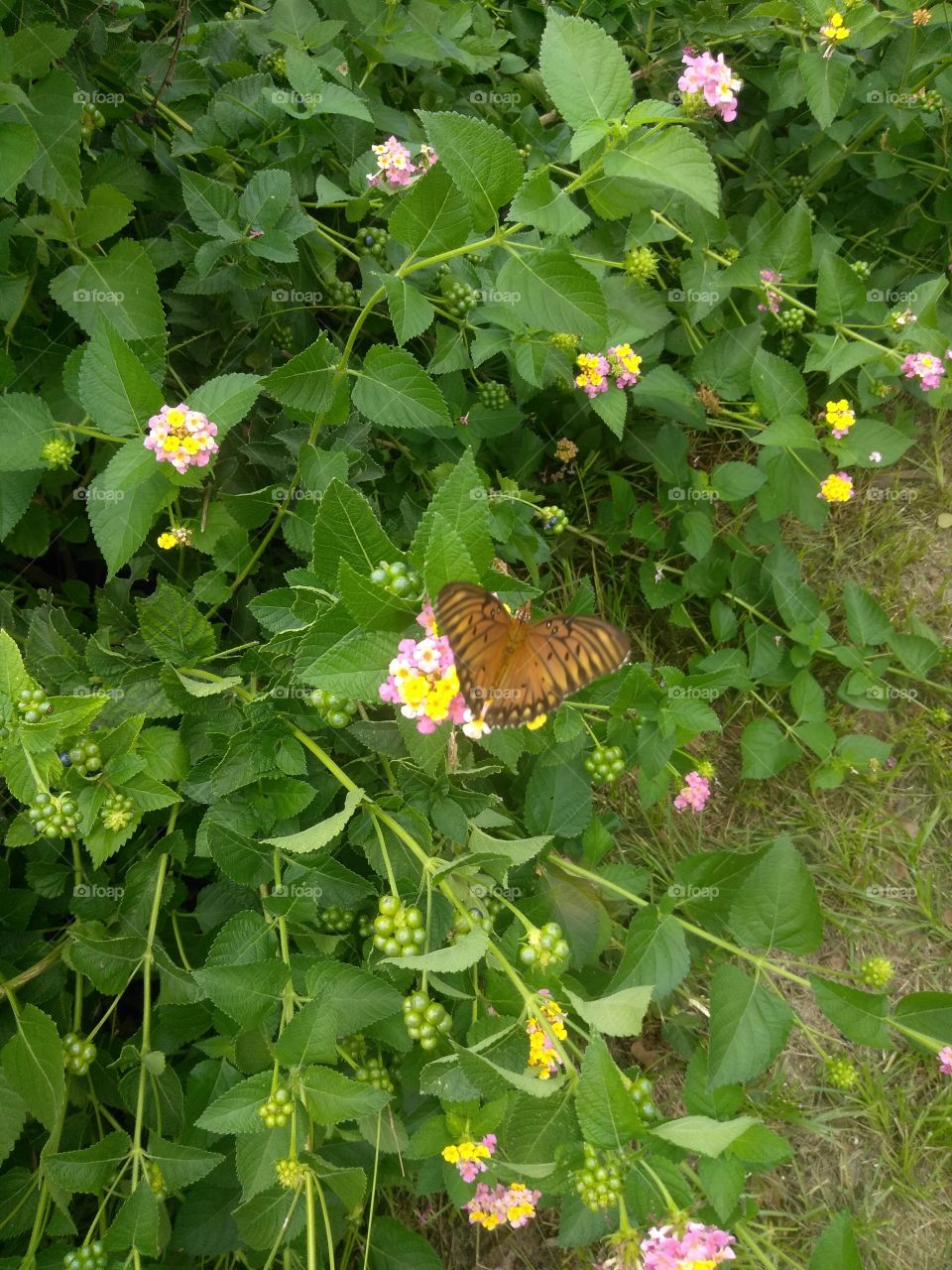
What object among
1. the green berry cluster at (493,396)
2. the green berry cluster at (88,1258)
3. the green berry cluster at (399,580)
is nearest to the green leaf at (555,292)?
the green berry cluster at (399,580)

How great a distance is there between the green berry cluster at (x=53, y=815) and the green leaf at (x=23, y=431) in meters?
0.92

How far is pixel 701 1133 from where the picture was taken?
74.2 inches

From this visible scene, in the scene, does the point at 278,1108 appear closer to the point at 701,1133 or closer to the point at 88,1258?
the point at 88,1258

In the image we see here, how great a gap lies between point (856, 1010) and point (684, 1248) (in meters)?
0.76

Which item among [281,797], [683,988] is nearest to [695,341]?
[281,797]

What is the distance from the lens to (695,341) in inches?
142

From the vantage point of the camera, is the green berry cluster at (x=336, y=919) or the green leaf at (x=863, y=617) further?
the green leaf at (x=863, y=617)

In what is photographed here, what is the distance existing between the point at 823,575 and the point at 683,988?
2.22 meters

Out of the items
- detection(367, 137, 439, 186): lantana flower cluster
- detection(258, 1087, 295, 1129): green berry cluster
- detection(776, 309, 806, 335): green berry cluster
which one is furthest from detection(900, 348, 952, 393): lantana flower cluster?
detection(258, 1087, 295, 1129): green berry cluster

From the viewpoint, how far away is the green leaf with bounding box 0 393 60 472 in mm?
2330

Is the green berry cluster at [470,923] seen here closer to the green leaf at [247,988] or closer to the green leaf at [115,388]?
the green leaf at [247,988]

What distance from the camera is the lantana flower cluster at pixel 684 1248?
1.83m

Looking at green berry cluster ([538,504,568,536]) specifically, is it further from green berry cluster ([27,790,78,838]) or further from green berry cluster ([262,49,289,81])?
green berry cluster ([27,790,78,838])

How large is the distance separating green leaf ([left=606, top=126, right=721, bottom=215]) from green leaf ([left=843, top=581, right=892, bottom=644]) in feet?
8.16
